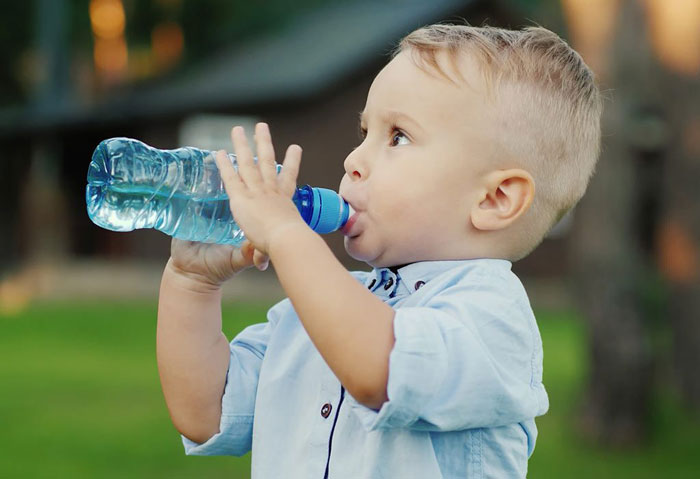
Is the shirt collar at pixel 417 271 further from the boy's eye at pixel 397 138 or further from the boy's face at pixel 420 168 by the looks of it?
the boy's eye at pixel 397 138

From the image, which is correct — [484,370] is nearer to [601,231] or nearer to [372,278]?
[372,278]

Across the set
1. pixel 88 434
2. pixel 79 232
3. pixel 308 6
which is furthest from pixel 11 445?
pixel 308 6

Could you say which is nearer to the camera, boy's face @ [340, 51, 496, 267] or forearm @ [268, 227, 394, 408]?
forearm @ [268, 227, 394, 408]

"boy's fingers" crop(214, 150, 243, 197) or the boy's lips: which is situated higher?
"boy's fingers" crop(214, 150, 243, 197)

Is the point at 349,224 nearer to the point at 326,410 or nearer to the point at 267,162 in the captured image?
the point at 267,162

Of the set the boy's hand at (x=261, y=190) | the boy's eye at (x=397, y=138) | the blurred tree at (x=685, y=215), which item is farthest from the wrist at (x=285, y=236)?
the blurred tree at (x=685, y=215)

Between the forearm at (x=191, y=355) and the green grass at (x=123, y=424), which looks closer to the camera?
the forearm at (x=191, y=355)

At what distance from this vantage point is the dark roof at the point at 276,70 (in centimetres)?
2050

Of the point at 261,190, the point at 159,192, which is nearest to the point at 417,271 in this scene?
the point at 261,190

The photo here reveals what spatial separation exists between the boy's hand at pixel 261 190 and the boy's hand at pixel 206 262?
0.79 ft

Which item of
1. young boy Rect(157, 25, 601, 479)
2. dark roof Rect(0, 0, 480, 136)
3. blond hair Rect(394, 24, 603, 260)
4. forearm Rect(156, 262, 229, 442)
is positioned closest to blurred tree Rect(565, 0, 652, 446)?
blond hair Rect(394, 24, 603, 260)

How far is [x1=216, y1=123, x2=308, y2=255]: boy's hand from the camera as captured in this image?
5.85 ft

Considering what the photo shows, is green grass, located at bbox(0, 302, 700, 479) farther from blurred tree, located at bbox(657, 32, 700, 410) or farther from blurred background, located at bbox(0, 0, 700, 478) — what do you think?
blurred tree, located at bbox(657, 32, 700, 410)

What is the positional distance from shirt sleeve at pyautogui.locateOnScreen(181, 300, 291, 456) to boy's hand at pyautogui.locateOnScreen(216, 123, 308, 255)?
388 millimetres
